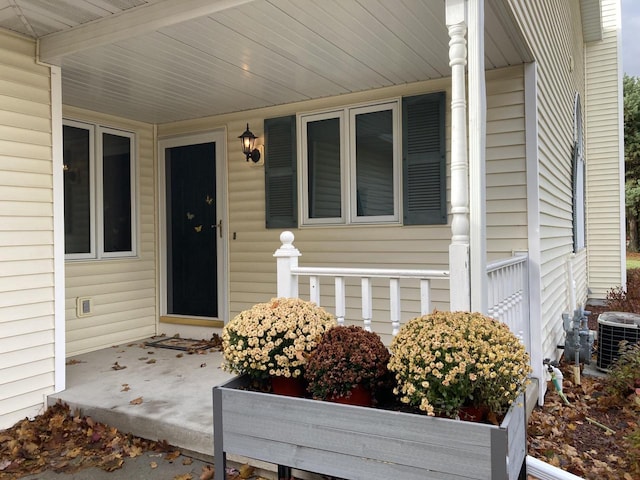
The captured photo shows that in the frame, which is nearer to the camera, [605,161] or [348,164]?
[348,164]

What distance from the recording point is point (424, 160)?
4.25 m

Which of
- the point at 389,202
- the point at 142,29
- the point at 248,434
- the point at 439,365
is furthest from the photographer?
the point at 389,202

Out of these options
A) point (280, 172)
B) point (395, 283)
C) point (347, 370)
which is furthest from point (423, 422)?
point (280, 172)

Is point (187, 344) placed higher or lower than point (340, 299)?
lower

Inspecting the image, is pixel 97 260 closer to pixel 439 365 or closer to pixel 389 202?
pixel 389 202

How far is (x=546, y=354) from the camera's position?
4301mm

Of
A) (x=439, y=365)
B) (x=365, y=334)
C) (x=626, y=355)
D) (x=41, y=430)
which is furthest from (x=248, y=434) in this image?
(x=626, y=355)

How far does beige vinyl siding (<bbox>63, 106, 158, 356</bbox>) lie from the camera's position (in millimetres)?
4738

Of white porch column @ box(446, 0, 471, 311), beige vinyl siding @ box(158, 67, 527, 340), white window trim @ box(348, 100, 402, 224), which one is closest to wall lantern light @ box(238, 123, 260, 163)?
beige vinyl siding @ box(158, 67, 527, 340)

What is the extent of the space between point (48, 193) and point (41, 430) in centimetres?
167

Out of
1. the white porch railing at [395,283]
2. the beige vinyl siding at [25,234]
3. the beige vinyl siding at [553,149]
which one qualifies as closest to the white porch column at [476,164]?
the white porch railing at [395,283]

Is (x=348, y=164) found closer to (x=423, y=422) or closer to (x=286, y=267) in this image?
(x=286, y=267)

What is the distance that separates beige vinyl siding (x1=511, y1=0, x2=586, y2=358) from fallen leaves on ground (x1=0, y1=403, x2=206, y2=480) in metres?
3.30

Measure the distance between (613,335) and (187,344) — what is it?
4.28m
